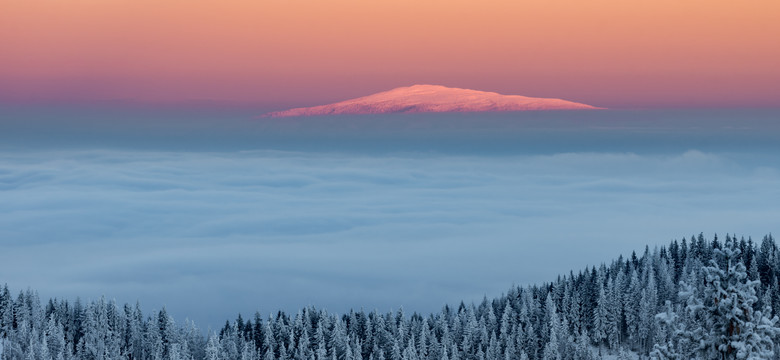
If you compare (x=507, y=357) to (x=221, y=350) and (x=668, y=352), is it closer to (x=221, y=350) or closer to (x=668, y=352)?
(x=221, y=350)

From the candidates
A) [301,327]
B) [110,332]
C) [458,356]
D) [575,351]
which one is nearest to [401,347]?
[458,356]

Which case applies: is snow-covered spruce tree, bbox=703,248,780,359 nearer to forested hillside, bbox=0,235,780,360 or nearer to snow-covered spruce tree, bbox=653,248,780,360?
snow-covered spruce tree, bbox=653,248,780,360

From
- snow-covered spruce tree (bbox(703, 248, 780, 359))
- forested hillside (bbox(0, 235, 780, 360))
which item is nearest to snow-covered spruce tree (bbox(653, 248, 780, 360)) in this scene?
snow-covered spruce tree (bbox(703, 248, 780, 359))

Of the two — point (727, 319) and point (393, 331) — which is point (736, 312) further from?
point (393, 331)

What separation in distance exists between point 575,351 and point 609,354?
1242cm

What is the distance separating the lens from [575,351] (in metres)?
144

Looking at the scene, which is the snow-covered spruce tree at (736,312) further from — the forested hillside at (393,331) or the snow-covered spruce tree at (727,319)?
the forested hillside at (393,331)

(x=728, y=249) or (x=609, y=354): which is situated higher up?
(x=728, y=249)

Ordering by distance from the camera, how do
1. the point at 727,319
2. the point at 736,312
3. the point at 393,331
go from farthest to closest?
the point at 393,331 → the point at 727,319 → the point at 736,312

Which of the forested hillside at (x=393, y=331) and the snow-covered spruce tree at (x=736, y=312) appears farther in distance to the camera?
the forested hillside at (x=393, y=331)

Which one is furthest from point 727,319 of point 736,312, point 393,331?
point 393,331

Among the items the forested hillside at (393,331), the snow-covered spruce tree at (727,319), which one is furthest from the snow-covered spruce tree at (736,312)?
the forested hillside at (393,331)

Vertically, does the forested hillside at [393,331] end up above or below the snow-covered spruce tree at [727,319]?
below

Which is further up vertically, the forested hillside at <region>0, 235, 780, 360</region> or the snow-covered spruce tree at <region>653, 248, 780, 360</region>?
the snow-covered spruce tree at <region>653, 248, 780, 360</region>
